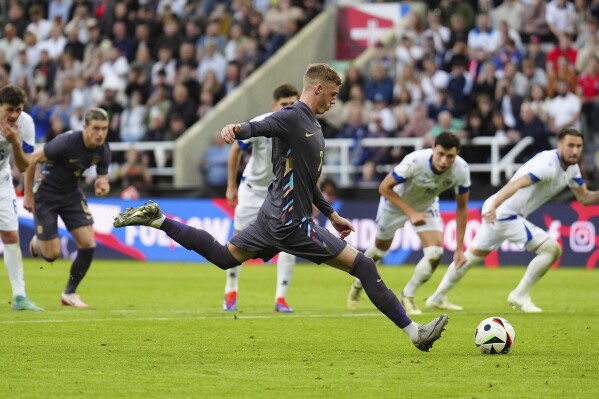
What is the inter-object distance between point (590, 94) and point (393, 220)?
38.0ft

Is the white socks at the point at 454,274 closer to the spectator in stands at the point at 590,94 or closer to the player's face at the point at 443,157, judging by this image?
the player's face at the point at 443,157

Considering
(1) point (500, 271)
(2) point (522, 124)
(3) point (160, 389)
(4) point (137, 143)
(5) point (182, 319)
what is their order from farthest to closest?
1. (4) point (137, 143)
2. (2) point (522, 124)
3. (1) point (500, 271)
4. (5) point (182, 319)
5. (3) point (160, 389)

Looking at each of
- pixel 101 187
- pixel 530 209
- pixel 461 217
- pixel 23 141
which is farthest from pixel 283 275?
pixel 23 141

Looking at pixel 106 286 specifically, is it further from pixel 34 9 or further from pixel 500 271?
pixel 34 9

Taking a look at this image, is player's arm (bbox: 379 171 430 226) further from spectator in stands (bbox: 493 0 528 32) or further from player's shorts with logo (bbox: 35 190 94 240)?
spectator in stands (bbox: 493 0 528 32)

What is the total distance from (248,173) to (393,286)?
473cm

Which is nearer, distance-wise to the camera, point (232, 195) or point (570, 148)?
point (570, 148)

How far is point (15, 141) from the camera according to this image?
13.2 meters

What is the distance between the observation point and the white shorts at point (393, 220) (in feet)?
50.3

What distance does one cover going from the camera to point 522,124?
2553 cm

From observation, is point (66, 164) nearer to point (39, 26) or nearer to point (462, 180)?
point (462, 180)

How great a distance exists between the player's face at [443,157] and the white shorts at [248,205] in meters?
2.15

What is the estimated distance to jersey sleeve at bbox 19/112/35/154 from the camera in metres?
14.2

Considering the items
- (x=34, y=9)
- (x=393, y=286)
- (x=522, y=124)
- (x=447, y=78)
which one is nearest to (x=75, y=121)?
(x=34, y=9)
